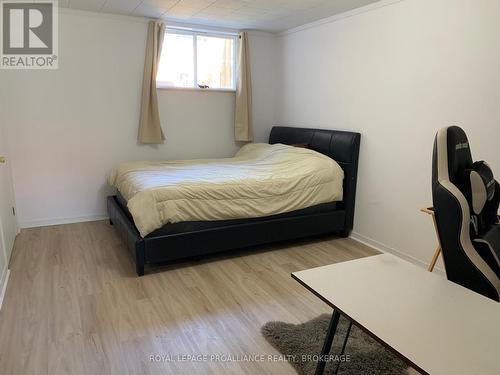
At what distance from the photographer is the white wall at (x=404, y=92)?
255cm

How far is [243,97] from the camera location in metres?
4.68

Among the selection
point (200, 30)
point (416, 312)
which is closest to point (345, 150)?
point (200, 30)

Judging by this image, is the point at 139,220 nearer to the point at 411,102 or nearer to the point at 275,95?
the point at 411,102

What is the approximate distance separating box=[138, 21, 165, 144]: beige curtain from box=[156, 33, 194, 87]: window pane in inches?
8.2

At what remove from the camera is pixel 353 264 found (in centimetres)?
141

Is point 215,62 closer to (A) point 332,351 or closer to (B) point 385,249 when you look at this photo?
(B) point 385,249

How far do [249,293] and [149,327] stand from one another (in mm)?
757

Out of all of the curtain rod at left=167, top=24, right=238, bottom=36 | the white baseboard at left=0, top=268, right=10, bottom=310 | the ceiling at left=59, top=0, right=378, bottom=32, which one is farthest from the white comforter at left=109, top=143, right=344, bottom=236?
the curtain rod at left=167, top=24, right=238, bottom=36

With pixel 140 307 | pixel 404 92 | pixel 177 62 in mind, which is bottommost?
pixel 140 307

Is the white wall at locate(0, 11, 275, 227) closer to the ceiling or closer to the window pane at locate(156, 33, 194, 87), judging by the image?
the window pane at locate(156, 33, 194, 87)

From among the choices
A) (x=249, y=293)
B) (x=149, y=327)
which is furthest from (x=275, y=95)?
(x=149, y=327)

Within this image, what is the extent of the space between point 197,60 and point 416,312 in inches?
165

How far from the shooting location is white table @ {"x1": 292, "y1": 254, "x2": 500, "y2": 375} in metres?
0.90

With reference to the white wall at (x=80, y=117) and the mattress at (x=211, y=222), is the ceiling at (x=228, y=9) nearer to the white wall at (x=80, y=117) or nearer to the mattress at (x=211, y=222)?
the white wall at (x=80, y=117)
